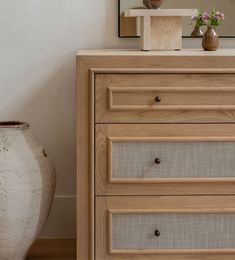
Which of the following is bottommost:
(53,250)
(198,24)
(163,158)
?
(53,250)

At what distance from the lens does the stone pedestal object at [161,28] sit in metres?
2.12

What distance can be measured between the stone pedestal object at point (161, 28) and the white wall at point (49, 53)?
10.2 inches

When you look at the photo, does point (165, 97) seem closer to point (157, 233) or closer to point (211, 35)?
point (211, 35)

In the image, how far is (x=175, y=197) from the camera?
1970mm

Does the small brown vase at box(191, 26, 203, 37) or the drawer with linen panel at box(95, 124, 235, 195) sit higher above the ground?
the small brown vase at box(191, 26, 203, 37)

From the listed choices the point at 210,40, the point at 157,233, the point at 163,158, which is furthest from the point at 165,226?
the point at 210,40

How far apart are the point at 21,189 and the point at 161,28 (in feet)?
2.78

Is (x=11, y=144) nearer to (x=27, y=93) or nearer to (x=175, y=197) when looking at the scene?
(x=27, y=93)

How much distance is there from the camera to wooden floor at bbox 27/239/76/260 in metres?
2.30

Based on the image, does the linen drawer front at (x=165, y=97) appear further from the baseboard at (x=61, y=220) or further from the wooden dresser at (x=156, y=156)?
the baseboard at (x=61, y=220)

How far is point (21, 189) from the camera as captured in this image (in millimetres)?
2004

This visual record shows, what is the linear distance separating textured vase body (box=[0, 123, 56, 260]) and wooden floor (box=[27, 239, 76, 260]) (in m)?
0.20

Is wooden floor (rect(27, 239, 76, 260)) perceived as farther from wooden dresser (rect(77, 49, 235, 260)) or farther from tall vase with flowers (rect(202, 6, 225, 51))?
tall vase with flowers (rect(202, 6, 225, 51))

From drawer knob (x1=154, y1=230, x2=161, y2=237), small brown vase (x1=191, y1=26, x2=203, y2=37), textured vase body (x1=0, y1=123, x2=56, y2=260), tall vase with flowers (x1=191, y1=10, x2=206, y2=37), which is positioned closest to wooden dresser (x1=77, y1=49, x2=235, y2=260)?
drawer knob (x1=154, y1=230, x2=161, y2=237)
